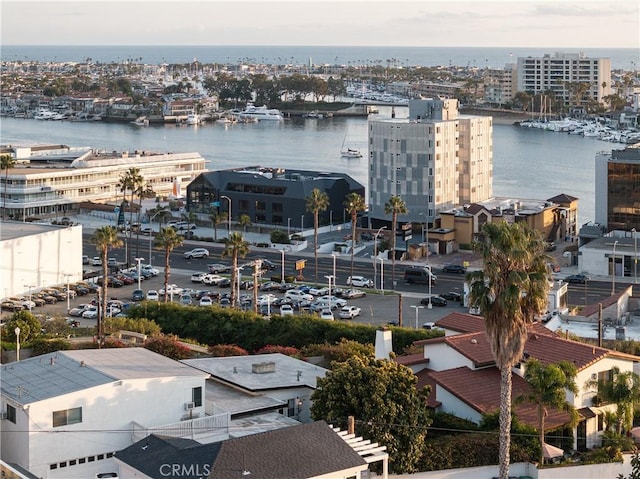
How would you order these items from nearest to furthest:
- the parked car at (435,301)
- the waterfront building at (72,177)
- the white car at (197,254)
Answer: the parked car at (435,301) < the white car at (197,254) < the waterfront building at (72,177)

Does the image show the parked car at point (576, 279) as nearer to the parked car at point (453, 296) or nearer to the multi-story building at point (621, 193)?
the parked car at point (453, 296)

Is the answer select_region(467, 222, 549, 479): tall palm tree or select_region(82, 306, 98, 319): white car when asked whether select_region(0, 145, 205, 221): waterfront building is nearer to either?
select_region(82, 306, 98, 319): white car

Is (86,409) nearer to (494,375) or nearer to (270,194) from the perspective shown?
(494,375)

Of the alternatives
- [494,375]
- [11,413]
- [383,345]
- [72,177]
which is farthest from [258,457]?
[72,177]

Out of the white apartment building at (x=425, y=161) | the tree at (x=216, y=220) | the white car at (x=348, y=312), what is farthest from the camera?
the white apartment building at (x=425, y=161)

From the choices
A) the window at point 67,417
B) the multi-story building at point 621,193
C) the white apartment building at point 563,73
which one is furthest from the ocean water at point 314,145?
the window at point 67,417

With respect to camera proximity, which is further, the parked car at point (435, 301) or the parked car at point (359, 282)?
the parked car at point (359, 282)
